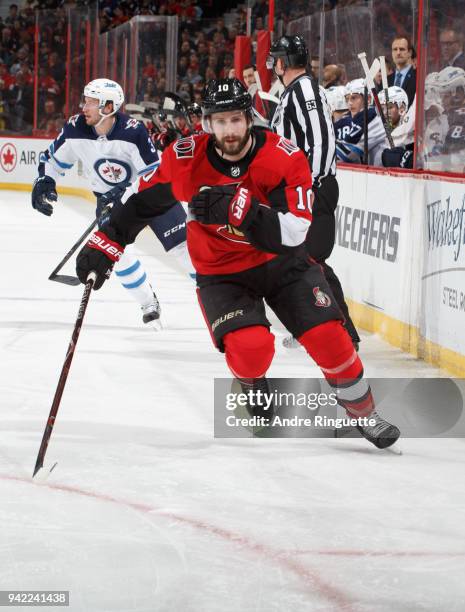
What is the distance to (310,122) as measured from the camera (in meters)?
4.98

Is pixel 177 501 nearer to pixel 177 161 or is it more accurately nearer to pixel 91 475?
pixel 91 475

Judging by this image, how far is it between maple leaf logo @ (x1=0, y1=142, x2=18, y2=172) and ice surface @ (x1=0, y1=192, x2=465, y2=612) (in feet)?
38.8

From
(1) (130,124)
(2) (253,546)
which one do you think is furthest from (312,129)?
(2) (253,546)

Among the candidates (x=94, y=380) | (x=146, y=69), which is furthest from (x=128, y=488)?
(x=146, y=69)

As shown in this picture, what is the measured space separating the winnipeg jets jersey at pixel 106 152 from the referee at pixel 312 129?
124 centimetres

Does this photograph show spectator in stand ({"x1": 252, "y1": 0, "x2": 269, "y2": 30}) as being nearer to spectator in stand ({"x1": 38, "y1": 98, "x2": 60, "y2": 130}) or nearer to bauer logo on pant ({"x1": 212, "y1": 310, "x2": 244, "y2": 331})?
bauer logo on pant ({"x1": 212, "y1": 310, "x2": 244, "y2": 331})

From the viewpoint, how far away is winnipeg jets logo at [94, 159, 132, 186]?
6.24 m

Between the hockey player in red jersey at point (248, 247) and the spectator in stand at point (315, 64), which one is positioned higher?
the spectator in stand at point (315, 64)

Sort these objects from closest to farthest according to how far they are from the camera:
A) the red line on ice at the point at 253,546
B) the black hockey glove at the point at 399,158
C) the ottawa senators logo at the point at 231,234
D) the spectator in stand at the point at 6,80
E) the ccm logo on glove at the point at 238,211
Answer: the red line on ice at the point at 253,546, the ccm logo on glove at the point at 238,211, the ottawa senators logo at the point at 231,234, the black hockey glove at the point at 399,158, the spectator in stand at the point at 6,80

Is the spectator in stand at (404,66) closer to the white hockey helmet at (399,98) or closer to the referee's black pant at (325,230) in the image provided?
the white hockey helmet at (399,98)

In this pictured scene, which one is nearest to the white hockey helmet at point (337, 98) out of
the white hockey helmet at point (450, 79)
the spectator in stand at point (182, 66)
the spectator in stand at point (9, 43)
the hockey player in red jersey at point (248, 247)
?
the white hockey helmet at point (450, 79)

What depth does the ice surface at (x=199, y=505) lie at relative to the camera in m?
2.42

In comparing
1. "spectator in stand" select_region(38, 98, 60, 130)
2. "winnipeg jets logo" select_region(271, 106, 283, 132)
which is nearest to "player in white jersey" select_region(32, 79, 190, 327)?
"winnipeg jets logo" select_region(271, 106, 283, 132)

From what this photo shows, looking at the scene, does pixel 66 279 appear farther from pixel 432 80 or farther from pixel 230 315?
pixel 230 315
